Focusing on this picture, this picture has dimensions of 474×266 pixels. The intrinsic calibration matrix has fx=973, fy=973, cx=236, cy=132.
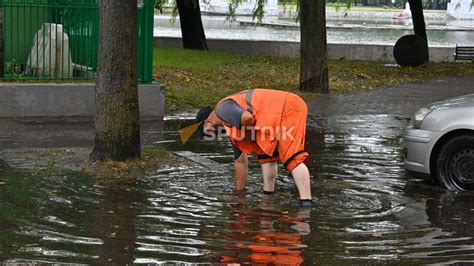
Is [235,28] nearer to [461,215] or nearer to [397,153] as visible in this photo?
[397,153]

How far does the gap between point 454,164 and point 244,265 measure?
3833 mm

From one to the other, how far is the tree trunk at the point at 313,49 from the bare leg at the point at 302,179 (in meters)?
10.2

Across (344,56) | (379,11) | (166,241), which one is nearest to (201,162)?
(166,241)

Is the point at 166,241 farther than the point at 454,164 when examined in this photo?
No

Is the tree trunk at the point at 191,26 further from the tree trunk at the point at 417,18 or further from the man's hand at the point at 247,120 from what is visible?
the man's hand at the point at 247,120

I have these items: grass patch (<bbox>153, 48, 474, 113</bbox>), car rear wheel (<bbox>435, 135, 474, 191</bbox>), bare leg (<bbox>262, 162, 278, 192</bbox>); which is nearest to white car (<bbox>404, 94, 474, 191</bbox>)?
car rear wheel (<bbox>435, 135, 474, 191</bbox>)

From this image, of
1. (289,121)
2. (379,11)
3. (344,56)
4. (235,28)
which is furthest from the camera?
(379,11)

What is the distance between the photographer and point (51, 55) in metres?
14.7

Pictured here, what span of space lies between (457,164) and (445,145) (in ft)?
0.74

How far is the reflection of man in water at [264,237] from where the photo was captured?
6867mm

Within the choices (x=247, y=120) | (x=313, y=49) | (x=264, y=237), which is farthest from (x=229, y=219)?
(x=313, y=49)

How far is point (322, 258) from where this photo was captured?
22.7ft

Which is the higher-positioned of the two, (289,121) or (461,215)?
(289,121)

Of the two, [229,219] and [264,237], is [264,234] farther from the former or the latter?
[229,219]
